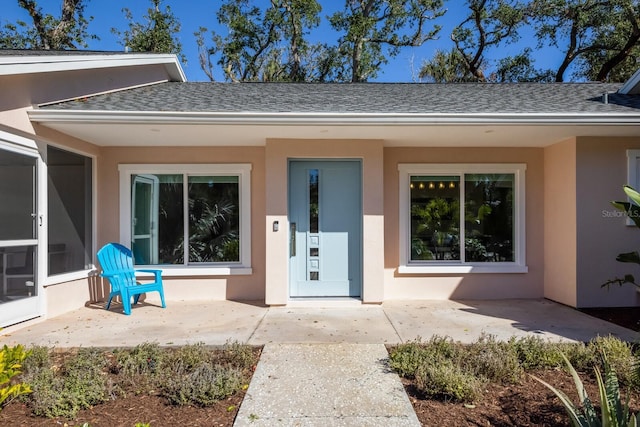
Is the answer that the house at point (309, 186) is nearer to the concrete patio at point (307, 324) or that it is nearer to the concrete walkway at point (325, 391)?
the concrete patio at point (307, 324)

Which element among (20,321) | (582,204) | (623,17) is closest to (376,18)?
(623,17)

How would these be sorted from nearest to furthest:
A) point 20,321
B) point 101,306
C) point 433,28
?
1. point 20,321
2. point 101,306
3. point 433,28

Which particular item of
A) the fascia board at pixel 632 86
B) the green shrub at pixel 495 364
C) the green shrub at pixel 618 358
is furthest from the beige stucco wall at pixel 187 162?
the fascia board at pixel 632 86

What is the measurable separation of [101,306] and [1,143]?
2.84 meters

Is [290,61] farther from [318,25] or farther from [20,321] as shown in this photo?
[20,321]

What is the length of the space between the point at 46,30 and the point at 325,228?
16326 millimetres

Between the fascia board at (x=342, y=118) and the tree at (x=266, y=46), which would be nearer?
the fascia board at (x=342, y=118)

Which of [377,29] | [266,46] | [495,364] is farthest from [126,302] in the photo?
[377,29]

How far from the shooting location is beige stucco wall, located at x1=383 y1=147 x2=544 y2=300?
22.7ft

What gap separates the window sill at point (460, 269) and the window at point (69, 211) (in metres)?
5.22

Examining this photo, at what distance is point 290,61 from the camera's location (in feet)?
63.9

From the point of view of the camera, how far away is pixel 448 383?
3168mm

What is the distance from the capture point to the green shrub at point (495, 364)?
11.4 ft

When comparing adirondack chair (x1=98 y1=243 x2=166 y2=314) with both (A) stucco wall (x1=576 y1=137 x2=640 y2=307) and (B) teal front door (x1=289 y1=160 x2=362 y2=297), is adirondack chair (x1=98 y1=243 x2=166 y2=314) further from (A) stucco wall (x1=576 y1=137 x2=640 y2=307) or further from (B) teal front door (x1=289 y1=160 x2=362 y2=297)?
(A) stucco wall (x1=576 y1=137 x2=640 y2=307)
